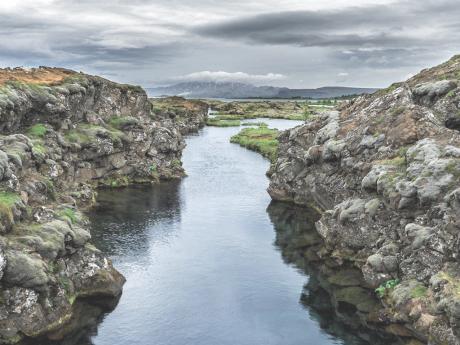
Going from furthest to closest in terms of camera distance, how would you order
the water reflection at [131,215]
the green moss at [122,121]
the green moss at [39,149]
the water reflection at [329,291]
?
the green moss at [122,121], the green moss at [39,149], the water reflection at [131,215], the water reflection at [329,291]

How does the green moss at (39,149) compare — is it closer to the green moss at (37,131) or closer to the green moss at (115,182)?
the green moss at (37,131)

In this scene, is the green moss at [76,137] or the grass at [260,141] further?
the grass at [260,141]

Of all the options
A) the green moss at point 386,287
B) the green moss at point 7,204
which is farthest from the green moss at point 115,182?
the green moss at point 386,287

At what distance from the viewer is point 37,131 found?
296 ft

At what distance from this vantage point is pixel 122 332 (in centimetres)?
4856

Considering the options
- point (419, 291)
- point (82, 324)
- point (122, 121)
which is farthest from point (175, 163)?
point (419, 291)

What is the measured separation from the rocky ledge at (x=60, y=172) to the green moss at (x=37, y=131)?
17 centimetres

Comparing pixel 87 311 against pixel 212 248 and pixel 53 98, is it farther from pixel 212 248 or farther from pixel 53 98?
pixel 53 98

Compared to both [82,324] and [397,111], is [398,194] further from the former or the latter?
[82,324]

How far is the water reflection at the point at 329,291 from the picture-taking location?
5053 centimetres

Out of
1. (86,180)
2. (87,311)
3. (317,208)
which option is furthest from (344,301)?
(86,180)

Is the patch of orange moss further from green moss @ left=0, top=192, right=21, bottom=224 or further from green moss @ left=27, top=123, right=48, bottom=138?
green moss @ left=0, top=192, right=21, bottom=224

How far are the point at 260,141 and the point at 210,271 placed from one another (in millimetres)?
110691

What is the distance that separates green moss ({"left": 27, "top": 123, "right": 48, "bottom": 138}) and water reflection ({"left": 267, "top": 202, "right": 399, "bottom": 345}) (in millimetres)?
43279
